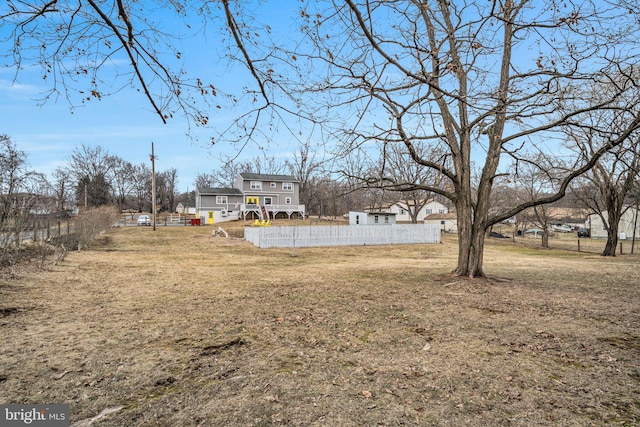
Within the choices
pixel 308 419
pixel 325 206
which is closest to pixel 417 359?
pixel 308 419

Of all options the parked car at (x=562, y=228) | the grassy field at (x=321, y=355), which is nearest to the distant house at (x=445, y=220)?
the parked car at (x=562, y=228)

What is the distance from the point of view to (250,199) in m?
40.6

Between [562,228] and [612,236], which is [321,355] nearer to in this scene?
[612,236]

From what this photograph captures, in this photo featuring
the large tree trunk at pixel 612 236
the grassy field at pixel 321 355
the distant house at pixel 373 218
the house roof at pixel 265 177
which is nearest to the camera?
the grassy field at pixel 321 355

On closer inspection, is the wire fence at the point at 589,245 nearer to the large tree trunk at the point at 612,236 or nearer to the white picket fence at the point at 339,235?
the large tree trunk at the point at 612,236

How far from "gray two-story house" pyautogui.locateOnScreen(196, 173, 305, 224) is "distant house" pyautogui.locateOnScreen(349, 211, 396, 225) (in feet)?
36.4

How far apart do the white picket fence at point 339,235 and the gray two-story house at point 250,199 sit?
709 inches

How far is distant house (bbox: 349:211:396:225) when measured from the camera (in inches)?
1203

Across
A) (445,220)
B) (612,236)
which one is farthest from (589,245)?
(445,220)

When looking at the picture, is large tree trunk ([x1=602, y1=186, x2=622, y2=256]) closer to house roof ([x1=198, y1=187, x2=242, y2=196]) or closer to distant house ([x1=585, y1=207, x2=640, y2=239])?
distant house ([x1=585, y1=207, x2=640, y2=239])

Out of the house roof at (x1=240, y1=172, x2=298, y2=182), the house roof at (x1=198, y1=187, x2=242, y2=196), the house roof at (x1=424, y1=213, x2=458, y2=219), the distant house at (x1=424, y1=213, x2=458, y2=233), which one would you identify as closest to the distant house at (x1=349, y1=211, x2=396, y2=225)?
the house roof at (x1=240, y1=172, x2=298, y2=182)

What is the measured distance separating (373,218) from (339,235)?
9.92 m

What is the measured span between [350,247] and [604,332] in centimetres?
1661

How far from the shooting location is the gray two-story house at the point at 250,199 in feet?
132
